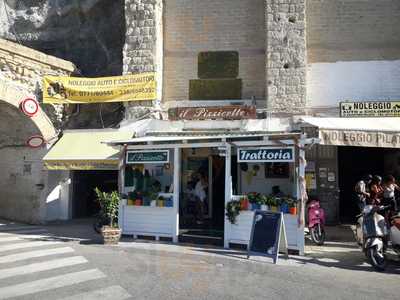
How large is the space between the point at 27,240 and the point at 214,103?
24.3 feet

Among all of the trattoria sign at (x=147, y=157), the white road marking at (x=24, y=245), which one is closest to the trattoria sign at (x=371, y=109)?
the trattoria sign at (x=147, y=157)

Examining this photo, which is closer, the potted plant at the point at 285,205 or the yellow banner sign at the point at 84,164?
the potted plant at the point at 285,205

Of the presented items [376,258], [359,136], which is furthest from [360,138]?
[376,258]

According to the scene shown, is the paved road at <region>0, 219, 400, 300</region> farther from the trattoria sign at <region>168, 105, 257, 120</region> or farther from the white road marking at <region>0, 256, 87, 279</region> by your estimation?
the trattoria sign at <region>168, 105, 257, 120</region>

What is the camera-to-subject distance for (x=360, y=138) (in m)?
11.1

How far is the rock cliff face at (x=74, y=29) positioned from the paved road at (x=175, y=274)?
327 inches

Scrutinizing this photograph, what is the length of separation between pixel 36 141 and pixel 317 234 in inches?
404

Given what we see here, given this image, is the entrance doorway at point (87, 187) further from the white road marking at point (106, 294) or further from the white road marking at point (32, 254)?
the white road marking at point (106, 294)

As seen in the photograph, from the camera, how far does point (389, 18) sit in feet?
49.1

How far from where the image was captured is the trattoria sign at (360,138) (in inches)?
432

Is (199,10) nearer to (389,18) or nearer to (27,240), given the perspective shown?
(389,18)

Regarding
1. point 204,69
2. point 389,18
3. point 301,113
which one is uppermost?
point 389,18

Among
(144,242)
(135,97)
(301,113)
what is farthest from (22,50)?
(301,113)

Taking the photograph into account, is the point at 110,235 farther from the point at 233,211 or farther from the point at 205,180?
the point at 205,180
